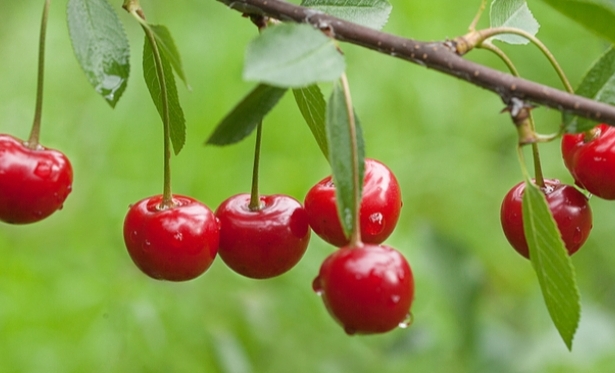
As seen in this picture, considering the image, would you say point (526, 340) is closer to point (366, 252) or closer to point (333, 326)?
point (333, 326)

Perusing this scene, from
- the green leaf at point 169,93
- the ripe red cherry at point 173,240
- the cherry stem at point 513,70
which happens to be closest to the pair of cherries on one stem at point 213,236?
the ripe red cherry at point 173,240

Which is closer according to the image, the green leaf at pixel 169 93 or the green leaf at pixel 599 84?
the green leaf at pixel 599 84

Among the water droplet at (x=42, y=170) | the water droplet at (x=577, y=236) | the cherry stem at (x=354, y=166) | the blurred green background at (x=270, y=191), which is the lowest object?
the blurred green background at (x=270, y=191)

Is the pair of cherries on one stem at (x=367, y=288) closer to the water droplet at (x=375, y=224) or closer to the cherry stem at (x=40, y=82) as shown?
the water droplet at (x=375, y=224)

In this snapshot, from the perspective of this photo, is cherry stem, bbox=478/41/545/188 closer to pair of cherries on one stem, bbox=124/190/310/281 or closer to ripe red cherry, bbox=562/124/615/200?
ripe red cherry, bbox=562/124/615/200

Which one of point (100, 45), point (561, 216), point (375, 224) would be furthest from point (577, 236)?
point (100, 45)

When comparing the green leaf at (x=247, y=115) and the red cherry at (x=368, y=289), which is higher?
the green leaf at (x=247, y=115)

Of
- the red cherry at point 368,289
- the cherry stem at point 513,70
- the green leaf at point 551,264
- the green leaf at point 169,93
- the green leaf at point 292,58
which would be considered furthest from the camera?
the green leaf at point 169,93

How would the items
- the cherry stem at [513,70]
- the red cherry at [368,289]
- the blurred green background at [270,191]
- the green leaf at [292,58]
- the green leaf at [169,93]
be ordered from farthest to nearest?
1. the blurred green background at [270,191]
2. the green leaf at [169,93]
3. the cherry stem at [513,70]
4. the red cherry at [368,289]
5. the green leaf at [292,58]
